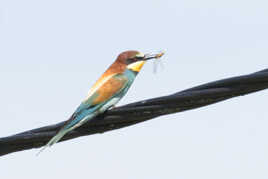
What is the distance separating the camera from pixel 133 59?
5.50 metres

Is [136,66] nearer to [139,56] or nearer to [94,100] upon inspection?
[139,56]

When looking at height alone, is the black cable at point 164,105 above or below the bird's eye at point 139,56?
above

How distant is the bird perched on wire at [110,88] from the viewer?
4366 millimetres

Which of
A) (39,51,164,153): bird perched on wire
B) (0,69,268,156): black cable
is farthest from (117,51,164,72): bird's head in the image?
(0,69,268,156): black cable

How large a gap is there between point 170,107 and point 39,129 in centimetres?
72

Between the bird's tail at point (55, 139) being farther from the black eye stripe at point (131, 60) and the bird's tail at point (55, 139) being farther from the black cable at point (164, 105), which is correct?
the black eye stripe at point (131, 60)

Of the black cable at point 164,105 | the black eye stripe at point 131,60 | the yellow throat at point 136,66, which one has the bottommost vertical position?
the yellow throat at point 136,66

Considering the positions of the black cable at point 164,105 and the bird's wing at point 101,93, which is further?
the bird's wing at point 101,93

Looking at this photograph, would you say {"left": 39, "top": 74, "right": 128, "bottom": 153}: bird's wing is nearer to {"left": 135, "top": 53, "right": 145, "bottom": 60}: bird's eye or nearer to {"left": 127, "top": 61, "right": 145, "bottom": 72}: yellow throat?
{"left": 127, "top": 61, "right": 145, "bottom": 72}: yellow throat

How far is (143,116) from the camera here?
3.78m

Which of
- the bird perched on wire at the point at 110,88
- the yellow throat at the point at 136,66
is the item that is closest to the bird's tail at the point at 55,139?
the bird perched on wire at the point at 110,88

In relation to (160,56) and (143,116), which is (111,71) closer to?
(160,56)

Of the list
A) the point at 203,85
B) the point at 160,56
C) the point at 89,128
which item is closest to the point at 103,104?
the point at 89,128

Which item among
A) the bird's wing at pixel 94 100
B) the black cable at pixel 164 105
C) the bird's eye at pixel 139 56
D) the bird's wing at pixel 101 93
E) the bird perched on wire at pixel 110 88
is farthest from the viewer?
the bird's eye at pixel 139 56
